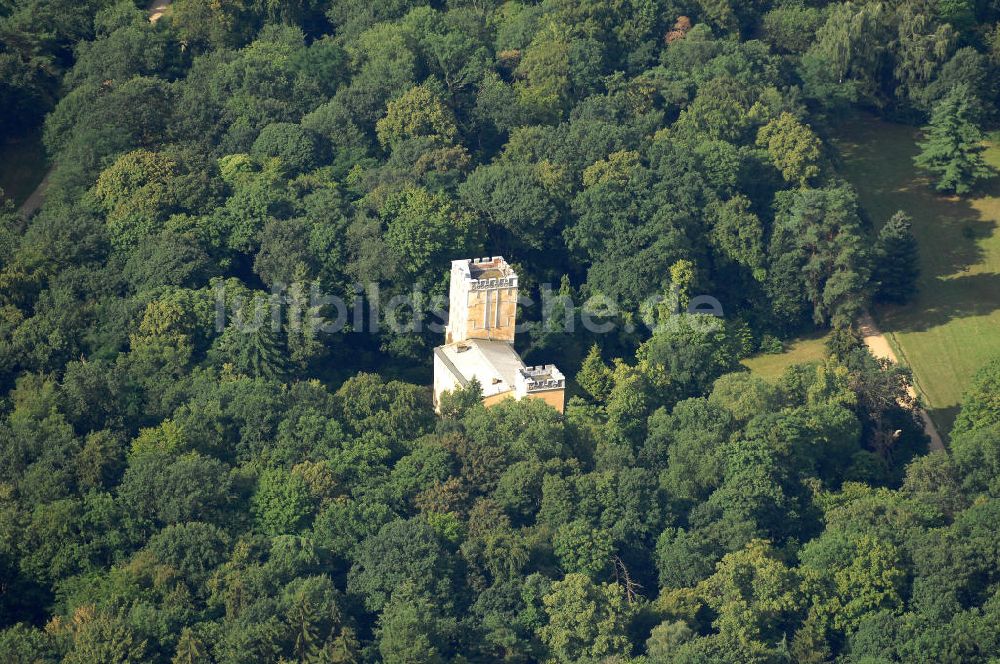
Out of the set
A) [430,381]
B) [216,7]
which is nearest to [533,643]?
[430,381]

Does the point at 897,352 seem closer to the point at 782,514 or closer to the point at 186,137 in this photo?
the point at 782,514

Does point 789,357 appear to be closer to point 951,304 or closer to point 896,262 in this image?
point 896,262

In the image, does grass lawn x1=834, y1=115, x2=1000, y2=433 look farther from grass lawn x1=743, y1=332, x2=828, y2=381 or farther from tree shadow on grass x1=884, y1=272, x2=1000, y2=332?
grass lawn x1=743, y1=332, x2=828, y2=381

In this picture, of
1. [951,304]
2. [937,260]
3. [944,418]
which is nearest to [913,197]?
[937,260]

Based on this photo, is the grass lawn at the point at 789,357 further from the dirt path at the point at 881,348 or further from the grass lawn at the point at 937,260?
the grass lawn at the point at 937,260

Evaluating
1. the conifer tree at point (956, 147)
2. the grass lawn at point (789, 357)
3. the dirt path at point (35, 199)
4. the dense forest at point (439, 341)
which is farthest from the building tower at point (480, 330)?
the conifer tree at point (956, 147)
